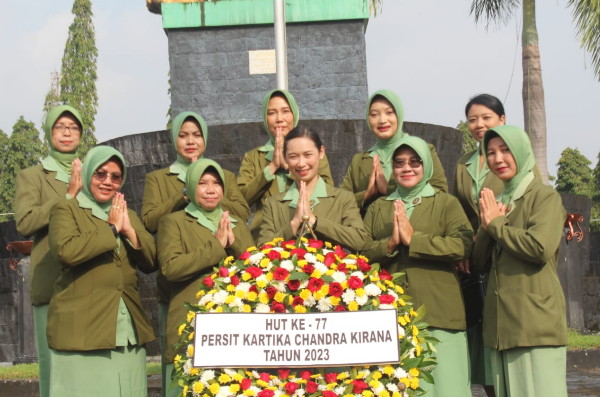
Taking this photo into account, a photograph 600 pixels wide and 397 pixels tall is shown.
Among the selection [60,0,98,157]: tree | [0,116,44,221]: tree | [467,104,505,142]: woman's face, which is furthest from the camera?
[60,0,98,157]: tree

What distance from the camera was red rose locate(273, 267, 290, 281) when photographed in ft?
16.5

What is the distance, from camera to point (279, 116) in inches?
269

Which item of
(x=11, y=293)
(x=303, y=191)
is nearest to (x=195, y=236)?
(x=303, y=191)

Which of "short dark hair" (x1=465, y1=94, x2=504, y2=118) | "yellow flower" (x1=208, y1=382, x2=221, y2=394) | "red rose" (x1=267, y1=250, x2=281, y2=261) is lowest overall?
"yellow flower" (x1=208, y1=382, x2=221, y2=394)

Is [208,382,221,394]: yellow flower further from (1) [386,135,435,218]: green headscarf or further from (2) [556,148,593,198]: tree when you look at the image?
(2) [556,148,593,198]: tree

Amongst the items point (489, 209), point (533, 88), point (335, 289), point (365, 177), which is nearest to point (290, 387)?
point (335, 289)

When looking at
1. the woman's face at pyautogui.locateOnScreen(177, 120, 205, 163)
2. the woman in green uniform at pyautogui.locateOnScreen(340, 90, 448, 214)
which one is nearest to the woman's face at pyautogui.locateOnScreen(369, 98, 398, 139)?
the woman in green uniform at pyautogui.locateOnScreen(340, 90, 448, 214)

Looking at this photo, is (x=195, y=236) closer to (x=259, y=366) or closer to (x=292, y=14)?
(x=259, y=366)

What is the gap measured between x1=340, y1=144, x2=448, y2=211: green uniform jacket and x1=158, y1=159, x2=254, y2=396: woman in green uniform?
889 mm

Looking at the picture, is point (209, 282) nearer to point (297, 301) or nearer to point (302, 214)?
point (297, 301)

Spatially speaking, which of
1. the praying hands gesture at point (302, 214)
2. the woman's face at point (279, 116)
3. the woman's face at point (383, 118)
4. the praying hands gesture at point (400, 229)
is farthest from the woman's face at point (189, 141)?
the praying hands gesture at point (400, 229)

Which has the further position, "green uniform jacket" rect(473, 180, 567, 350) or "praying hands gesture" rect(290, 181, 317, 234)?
"praying hands gesture" rect(290, 181, 317, 234)

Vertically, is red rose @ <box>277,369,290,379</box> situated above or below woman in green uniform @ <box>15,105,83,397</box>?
below

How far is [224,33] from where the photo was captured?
543 inches
